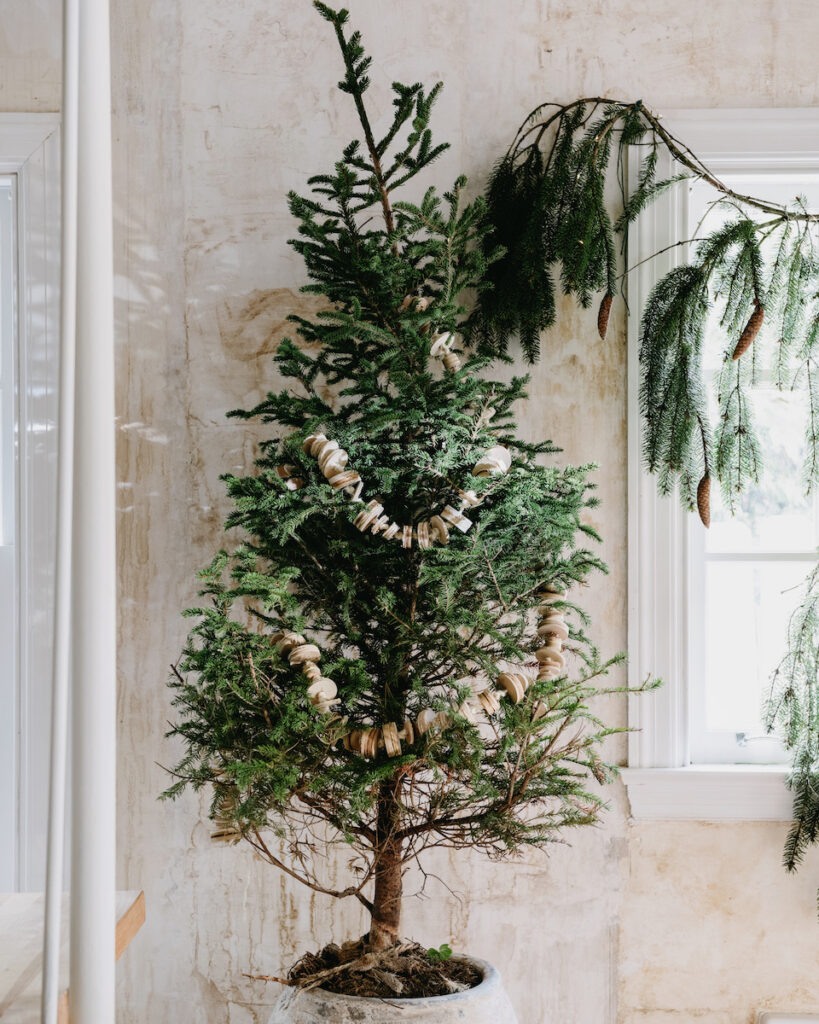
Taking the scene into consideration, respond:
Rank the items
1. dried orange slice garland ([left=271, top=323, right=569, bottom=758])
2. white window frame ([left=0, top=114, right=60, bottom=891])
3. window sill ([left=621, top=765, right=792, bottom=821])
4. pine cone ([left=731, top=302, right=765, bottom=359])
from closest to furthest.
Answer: white window frame ([left=0, top=114, right=60, bottom=891])
dried orange slice garland ([left=271, top=323, right=569, bottom=758])
pine cone ([left=731, top=302, right=765, bottom=359])
window sill ([left=621, top=765, right=792, bottom=821])

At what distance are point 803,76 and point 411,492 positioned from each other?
1313 mm

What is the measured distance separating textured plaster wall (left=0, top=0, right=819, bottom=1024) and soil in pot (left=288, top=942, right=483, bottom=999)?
0.35 metres

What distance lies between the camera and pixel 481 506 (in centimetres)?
140

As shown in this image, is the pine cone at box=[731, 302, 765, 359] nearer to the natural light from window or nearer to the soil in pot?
the natural light from window

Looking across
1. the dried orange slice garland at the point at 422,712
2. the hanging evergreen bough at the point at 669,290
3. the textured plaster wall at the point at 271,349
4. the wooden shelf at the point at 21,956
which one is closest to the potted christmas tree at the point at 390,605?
the dried orange slice garland at the point at 422,712

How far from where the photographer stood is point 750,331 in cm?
157

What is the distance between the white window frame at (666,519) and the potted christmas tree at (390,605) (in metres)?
0.45

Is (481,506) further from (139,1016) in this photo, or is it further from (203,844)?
(139,1016)

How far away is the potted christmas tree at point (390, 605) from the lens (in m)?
1.30

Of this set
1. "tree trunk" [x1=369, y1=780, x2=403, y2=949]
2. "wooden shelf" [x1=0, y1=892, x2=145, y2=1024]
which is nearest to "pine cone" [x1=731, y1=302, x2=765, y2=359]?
"tree trunk" [x1=369, y1=780, x2=403, y2=949]

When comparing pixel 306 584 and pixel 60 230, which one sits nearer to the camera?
pixel 60 230

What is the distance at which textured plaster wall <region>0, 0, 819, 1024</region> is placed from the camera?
5.98 feet

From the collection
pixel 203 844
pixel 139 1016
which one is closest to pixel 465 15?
pixel 203 844

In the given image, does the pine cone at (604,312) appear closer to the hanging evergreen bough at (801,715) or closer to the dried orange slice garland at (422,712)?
the dried orange slice garland at (422,712)
